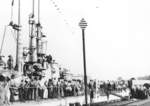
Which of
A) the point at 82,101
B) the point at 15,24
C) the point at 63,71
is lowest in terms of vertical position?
the point at 82,101

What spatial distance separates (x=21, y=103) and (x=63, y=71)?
30.8 feet

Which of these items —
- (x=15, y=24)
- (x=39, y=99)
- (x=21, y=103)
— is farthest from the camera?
(x=15, y=24)

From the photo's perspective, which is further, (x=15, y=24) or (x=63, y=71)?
(x=15, y=24)

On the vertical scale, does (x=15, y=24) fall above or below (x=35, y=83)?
above

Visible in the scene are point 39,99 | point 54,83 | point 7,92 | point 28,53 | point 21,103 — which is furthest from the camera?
point 28,53

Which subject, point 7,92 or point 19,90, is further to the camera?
point 19,90

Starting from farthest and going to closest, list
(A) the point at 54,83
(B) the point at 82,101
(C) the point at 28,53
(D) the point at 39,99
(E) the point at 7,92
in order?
(C) the point at 28,53, (B) the point at 82,101, (A) the point at 54,83, (D) the point at 39,99, (E) the point at 7,92

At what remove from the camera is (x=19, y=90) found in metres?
21.9

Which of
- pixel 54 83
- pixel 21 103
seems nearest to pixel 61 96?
pixel 54 83

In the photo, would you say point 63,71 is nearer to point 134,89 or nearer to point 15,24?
point 15,24

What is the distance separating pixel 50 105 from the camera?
76.3ft

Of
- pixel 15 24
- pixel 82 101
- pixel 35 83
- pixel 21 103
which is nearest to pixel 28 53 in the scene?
pixel 15 24

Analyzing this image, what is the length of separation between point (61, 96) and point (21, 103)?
5229 millimetres

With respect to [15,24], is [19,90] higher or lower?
lower
